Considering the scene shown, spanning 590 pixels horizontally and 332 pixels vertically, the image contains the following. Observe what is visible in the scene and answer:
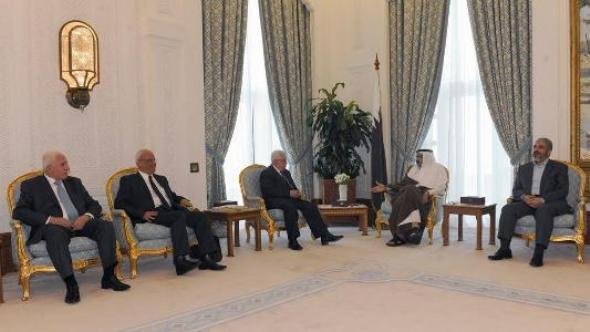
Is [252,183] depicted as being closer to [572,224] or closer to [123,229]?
[123,229]

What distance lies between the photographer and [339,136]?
798 cm

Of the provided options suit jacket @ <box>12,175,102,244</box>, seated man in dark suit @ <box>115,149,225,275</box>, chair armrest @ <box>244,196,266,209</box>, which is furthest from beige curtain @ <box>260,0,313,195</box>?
suit jacket @ <box>12,175,102,244</box>

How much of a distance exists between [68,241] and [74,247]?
0.09 meters

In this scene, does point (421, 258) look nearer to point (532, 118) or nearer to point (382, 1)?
point (532, 118)

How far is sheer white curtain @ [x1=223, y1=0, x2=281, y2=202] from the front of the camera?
301 inches

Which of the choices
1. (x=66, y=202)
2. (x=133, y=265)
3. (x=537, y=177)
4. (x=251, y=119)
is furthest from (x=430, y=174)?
(x=66, y=202)

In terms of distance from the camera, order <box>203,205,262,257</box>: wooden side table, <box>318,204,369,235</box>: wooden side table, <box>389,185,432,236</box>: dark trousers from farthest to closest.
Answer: <box>318,204,369,235</box>: wooden side table → <box>389,185,432,236</box>: dark trousers → <box>203,205,262,257</box>: wooden side table

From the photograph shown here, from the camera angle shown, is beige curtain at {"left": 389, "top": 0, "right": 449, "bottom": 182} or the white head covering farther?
beige curtain at {"left": 389, "top": 0, "right": 449, "bottom": 182}

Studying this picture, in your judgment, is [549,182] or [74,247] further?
[549,182]

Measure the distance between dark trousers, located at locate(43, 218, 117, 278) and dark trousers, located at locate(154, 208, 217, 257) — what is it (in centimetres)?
58

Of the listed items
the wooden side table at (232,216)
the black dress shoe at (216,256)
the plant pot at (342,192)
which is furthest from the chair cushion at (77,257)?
the plant pot at (342,192)

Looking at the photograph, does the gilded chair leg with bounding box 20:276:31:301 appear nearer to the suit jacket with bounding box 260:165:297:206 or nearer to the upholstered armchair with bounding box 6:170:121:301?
the upholstered armchair with bounding box 6:170:121:301

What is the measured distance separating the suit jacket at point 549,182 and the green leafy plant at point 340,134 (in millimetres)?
2712

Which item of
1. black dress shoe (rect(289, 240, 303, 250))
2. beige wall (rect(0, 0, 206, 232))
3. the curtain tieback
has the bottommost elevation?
black dress shoe (rect(289, 240, 303, 250))
